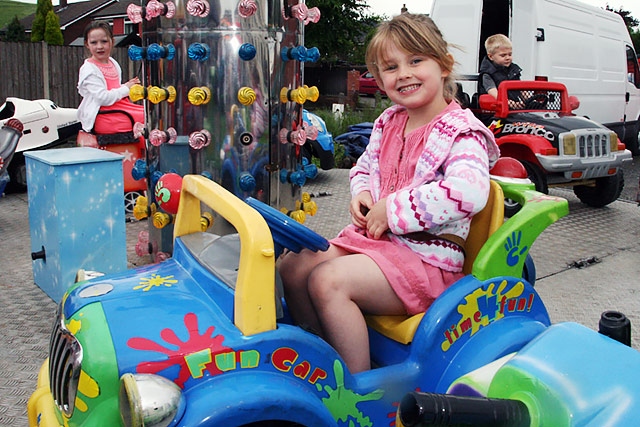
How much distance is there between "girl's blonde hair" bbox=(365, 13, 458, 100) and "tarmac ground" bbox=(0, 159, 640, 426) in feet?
6.37

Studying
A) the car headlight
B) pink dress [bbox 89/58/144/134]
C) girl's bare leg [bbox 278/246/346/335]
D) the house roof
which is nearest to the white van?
pink dress [bbox 89/58/144/134]

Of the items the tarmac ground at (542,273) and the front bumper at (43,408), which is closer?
the front bumper at (43,408)

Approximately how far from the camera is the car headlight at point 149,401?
60.1 inches

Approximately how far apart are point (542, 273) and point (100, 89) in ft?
12.9

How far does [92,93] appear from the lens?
5871mm

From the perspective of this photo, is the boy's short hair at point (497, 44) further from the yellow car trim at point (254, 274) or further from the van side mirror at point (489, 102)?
the yellow car trim at point (254, 274)

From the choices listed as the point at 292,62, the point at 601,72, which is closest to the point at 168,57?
the point at 292,62

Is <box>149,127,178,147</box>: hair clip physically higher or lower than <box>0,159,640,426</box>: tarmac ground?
higher

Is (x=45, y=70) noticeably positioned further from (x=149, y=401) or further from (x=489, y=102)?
(x=149, y=401)

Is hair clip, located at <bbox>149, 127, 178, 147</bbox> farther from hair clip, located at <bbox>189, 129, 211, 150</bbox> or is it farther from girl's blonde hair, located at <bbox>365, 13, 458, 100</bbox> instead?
girl's blonde hair, located at <bbox>365, 13, 458, 100</bbox>

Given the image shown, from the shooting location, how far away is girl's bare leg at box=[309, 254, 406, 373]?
2.05 metres

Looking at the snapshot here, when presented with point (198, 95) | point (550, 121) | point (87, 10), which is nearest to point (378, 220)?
point (198, 95)

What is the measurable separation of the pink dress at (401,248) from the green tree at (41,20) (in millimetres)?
34753

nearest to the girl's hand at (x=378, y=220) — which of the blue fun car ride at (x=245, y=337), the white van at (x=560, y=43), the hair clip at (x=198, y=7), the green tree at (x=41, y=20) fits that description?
the blue fun car ride at (x=245, y=337)
